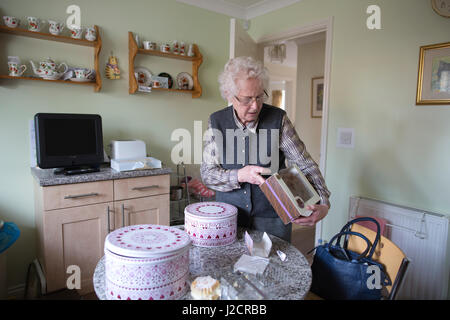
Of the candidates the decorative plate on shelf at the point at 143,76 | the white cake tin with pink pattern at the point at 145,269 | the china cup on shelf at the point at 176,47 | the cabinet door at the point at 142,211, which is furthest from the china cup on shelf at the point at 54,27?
the white cake tin with pink pattern at the point at 145,269

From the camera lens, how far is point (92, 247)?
83.7 inches

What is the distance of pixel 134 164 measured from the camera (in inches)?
89.4

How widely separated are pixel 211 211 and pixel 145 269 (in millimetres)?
424

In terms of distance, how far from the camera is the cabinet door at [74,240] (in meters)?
1.95

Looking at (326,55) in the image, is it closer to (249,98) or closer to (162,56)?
(162,56)

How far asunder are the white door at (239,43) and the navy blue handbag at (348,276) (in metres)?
2.10

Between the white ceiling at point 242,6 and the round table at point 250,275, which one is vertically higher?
the white ceiling at point 242,6

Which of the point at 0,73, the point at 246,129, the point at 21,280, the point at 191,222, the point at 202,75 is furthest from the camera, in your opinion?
the point at 202,75

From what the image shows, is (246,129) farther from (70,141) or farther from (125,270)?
(70,141)

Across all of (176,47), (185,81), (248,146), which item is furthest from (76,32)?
(248,146)

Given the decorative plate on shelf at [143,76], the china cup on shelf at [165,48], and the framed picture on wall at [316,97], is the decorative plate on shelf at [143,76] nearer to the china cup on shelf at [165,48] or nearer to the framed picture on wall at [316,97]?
the china cup on shelf at [165,48]

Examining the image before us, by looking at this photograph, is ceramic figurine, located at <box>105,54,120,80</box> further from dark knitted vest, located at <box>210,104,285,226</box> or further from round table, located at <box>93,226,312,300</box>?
round table, located at <box>93,226,312,300</box>
